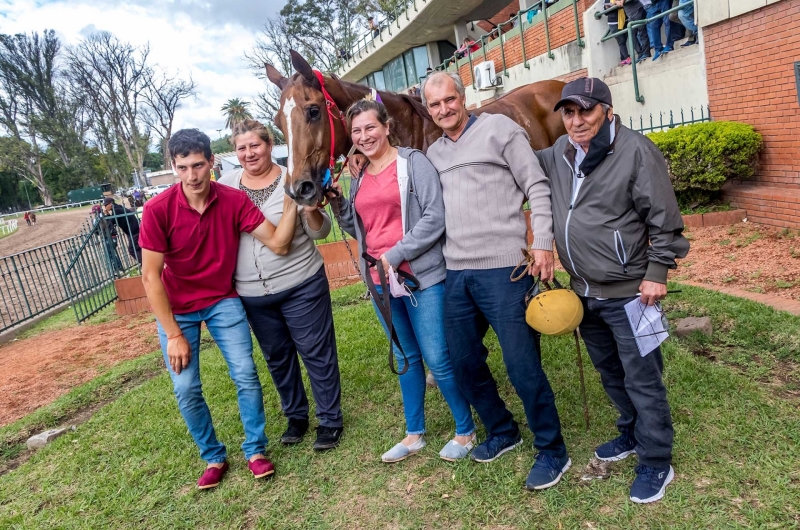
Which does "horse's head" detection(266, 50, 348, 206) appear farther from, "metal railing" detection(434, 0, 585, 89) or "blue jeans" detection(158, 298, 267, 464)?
"metal railing" detection(434, 0, 585, 89)

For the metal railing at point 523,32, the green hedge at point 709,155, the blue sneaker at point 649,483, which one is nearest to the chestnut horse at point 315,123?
the blue sneaker at point 649,483

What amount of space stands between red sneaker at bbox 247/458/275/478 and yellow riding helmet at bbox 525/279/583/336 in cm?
196

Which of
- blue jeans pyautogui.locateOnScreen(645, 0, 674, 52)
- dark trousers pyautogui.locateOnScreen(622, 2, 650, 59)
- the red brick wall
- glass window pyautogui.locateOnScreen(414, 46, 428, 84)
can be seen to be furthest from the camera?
glass window pyautogui.locateOnScreen(414, 46, 428, 84)

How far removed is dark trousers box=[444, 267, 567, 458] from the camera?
276cm

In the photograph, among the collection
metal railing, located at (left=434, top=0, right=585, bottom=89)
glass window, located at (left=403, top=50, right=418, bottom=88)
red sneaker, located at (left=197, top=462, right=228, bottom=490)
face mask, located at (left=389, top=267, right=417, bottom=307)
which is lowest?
red sneaker, located at (left=197, top=462, right=228, bottom=490)

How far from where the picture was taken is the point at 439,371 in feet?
10.4

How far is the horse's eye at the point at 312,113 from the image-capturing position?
11.5 ft

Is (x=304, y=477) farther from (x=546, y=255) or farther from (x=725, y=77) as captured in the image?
(x=725, y=77)

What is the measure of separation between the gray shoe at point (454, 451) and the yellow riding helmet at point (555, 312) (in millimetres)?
1081

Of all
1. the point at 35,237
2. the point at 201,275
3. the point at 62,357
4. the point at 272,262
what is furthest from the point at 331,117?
the point at 35,237

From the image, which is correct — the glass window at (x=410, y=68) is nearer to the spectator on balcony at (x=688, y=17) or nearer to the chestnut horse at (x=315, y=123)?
the spectator on balcony at (x=688, y=17)

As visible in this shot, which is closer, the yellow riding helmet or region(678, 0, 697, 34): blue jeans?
the yellow riding helmet

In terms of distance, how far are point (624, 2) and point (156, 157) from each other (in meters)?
95.7

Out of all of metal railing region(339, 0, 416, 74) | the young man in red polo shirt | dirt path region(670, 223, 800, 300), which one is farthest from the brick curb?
metal railing region(339, 0, 416, 74)
